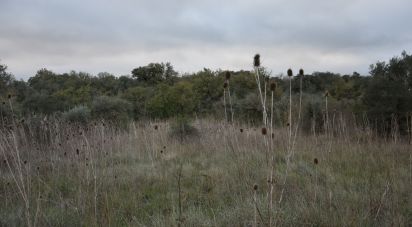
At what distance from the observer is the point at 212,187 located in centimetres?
473

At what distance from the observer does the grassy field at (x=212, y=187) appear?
10.3 feet

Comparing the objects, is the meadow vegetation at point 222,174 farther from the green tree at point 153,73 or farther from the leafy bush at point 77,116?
the green tree at point 153,73

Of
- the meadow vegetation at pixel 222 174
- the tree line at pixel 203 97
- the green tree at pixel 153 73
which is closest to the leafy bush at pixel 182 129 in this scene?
the meadow vegetation at pixel 222 174

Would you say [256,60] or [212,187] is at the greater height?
[256,60]

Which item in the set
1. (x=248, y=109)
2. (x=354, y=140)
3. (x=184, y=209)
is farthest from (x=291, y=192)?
(x=248, y=109)

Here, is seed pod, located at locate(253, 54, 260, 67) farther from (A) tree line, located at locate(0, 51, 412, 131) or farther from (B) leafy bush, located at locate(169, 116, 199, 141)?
(B) leafy bush, located at locate(169, 116, 199, 141)

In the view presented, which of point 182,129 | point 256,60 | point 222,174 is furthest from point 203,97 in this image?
point 256,60

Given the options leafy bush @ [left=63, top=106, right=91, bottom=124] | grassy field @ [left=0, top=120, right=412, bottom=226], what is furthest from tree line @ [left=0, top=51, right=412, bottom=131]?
grassy field @ [left=0, top=120, right=412, bottom=226]

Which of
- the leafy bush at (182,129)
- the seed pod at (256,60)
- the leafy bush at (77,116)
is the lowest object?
the leafy bush at (182,129)

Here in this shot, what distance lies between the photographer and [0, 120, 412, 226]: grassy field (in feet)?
10.3

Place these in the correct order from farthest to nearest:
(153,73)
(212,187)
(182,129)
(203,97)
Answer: (153,73)
(203,97)
(182,129)
(212,187)

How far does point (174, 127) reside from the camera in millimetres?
10094

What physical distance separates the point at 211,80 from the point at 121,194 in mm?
19755

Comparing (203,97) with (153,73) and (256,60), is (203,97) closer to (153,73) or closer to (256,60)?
(153,73)
